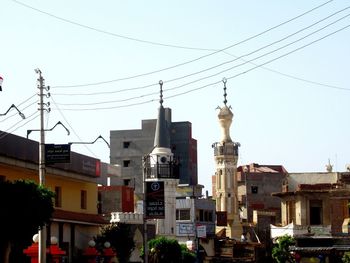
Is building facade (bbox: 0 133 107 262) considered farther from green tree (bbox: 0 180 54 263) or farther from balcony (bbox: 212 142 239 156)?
balcony (bbox: 212 142 239 156)

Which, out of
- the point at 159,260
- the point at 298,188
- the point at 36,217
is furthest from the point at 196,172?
the point at 36,217

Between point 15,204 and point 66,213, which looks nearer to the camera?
point 15,204

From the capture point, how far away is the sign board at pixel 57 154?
32531mm

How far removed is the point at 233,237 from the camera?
90188 millimetres

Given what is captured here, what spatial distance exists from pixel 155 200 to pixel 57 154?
15.4 meters

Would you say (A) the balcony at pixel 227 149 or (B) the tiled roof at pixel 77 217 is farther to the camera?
(A) the balcony at pixel 227 149

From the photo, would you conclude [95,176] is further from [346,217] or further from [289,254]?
[346,217]

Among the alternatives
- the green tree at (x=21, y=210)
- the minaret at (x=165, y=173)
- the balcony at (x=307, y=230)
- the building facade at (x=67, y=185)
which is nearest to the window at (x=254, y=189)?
the balcony at (x=307, y=230)

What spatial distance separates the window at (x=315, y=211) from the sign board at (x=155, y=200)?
33.2m

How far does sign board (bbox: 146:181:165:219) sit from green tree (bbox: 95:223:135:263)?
518 centimetres

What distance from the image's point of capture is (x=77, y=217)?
4631 cm

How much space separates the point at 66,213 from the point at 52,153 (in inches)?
499

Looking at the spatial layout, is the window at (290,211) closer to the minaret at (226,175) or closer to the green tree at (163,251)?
the minaret at (226,175)

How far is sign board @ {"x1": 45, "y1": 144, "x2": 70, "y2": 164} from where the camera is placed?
107 ft
